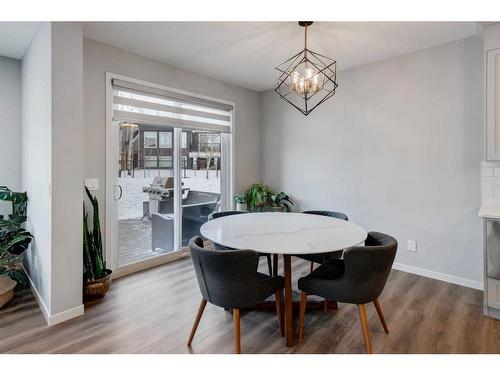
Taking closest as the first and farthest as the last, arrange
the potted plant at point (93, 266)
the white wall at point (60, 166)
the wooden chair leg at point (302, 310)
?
the wooden chair leg at point (302, 310), the white wall at point (60, 166), the potted plant at point (93, 266)

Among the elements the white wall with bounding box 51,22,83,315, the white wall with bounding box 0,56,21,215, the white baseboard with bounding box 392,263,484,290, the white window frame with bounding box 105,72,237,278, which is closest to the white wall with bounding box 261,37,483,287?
the white baseboard with bounding box 392,263,484,290

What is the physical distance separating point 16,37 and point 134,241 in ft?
7.90

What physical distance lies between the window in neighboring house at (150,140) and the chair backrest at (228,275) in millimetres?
2095

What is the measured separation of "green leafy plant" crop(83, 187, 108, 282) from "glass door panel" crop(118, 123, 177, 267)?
0.50 meters

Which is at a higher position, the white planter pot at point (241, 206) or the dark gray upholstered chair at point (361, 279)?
the white planter pot at point (241, 206)

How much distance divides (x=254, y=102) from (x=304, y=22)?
235cm

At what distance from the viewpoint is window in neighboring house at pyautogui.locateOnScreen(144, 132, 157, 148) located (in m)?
3.53

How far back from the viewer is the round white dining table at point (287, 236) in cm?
189

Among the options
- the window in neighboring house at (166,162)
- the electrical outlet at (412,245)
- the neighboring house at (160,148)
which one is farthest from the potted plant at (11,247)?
the electrical outlet at (412,245)

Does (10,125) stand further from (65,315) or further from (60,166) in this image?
(65,315)

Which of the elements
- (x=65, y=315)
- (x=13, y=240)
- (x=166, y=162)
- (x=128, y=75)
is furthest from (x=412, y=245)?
(x=13, y=240)

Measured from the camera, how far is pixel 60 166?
2252mm

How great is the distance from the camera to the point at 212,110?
4227 millimetres

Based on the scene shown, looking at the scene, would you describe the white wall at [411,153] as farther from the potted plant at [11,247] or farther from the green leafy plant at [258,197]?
the potted plant at [11,247]
